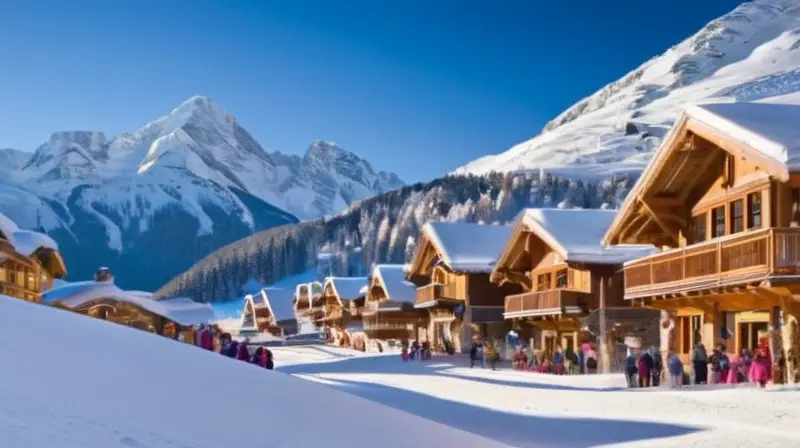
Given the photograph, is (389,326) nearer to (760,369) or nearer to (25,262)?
(25,262)

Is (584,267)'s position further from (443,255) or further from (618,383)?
(443,255)

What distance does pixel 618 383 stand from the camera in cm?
2661

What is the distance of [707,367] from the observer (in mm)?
23375

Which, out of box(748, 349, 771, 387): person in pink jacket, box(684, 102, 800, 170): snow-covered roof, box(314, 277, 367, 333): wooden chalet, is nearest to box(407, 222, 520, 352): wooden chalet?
box(314, 277, 367, 333): wooden chalet

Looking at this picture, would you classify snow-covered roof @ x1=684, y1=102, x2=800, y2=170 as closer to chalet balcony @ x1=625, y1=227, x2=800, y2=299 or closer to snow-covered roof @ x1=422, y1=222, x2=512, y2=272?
chalet balcony @ x1=625, y1=227, x2=800, y2=299

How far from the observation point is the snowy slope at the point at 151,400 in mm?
7266

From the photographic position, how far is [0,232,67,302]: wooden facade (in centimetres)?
4244

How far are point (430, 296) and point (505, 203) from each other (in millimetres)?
114675

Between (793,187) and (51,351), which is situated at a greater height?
(793,187)

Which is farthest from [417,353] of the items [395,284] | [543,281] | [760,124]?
[760,124]

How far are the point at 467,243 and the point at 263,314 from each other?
74322mm

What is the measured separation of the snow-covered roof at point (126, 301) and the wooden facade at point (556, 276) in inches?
Answer: 731

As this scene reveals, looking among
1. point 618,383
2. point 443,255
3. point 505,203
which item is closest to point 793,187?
point 618,383

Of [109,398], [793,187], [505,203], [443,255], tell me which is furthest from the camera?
[505,203]
